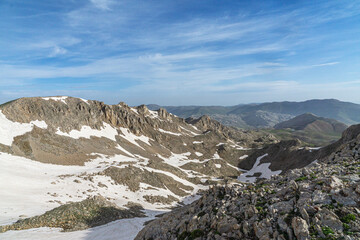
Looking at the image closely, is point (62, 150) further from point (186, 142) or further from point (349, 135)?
point (349, 135)

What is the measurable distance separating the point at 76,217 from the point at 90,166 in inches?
1647

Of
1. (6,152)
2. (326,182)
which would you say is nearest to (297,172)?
(326,182)

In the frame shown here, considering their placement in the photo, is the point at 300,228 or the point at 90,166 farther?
the point at 90,166

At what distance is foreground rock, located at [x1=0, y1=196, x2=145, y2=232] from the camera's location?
81.8 ft

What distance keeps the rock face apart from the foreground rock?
52.7 ft

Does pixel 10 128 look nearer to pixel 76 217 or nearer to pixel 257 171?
pixel 76 217

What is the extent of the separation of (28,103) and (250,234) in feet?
322

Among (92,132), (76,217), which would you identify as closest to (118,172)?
(76,217)

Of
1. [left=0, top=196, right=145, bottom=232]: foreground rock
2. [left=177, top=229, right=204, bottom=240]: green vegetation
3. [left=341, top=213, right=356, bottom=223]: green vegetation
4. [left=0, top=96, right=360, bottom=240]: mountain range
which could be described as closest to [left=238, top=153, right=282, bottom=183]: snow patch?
[left=0, top=96, right=360, bottom=240]: mountain range

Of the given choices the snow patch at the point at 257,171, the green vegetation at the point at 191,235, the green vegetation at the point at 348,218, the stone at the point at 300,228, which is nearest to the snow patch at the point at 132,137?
the snow patch at the point at 257,171

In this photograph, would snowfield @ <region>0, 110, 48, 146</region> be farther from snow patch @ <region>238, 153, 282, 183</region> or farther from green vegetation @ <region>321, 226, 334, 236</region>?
snow patch @ <region>238, 153, 282, 183</region>

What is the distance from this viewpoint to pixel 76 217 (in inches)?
1121

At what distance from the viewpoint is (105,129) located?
10662 cm

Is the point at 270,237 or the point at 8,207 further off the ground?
the point at 270,237
